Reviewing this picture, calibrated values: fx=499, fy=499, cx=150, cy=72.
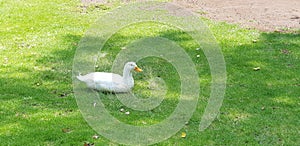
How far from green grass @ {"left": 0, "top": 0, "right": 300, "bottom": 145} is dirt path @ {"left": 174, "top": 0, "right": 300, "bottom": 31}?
2.31 ft

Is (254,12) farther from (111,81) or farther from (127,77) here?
(111,81)

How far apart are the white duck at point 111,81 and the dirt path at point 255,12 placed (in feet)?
16.7

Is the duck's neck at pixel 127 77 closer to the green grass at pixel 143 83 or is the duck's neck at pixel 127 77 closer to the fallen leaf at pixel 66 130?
the green grass at pixel 143 83

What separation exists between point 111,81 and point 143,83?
0.85 metres

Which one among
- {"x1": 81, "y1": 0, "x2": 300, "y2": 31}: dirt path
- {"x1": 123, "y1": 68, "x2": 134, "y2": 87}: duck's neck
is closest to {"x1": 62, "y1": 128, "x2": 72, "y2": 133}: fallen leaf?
{"x1": 123, "y1": 68, "x2": 134, "y2": 87}: duck's neck

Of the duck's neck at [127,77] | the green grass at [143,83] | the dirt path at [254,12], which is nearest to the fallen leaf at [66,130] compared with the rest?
the green grass at [143,83]

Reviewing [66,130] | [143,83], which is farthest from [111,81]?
[66,130]

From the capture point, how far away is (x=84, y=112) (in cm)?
675

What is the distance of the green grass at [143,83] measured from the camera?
619cm

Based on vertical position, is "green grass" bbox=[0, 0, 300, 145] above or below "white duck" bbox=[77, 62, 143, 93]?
below

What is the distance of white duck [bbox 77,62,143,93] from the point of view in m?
7.12

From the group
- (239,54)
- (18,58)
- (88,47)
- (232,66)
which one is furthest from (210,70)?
(18,58)

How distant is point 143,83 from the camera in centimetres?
783

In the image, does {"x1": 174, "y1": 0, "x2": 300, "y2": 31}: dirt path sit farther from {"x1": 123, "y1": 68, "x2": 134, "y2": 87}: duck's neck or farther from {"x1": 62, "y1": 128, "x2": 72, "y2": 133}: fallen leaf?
{"x1": 62, "y1": 128, "x2": 72, "y2": 133}: fallen leaf
